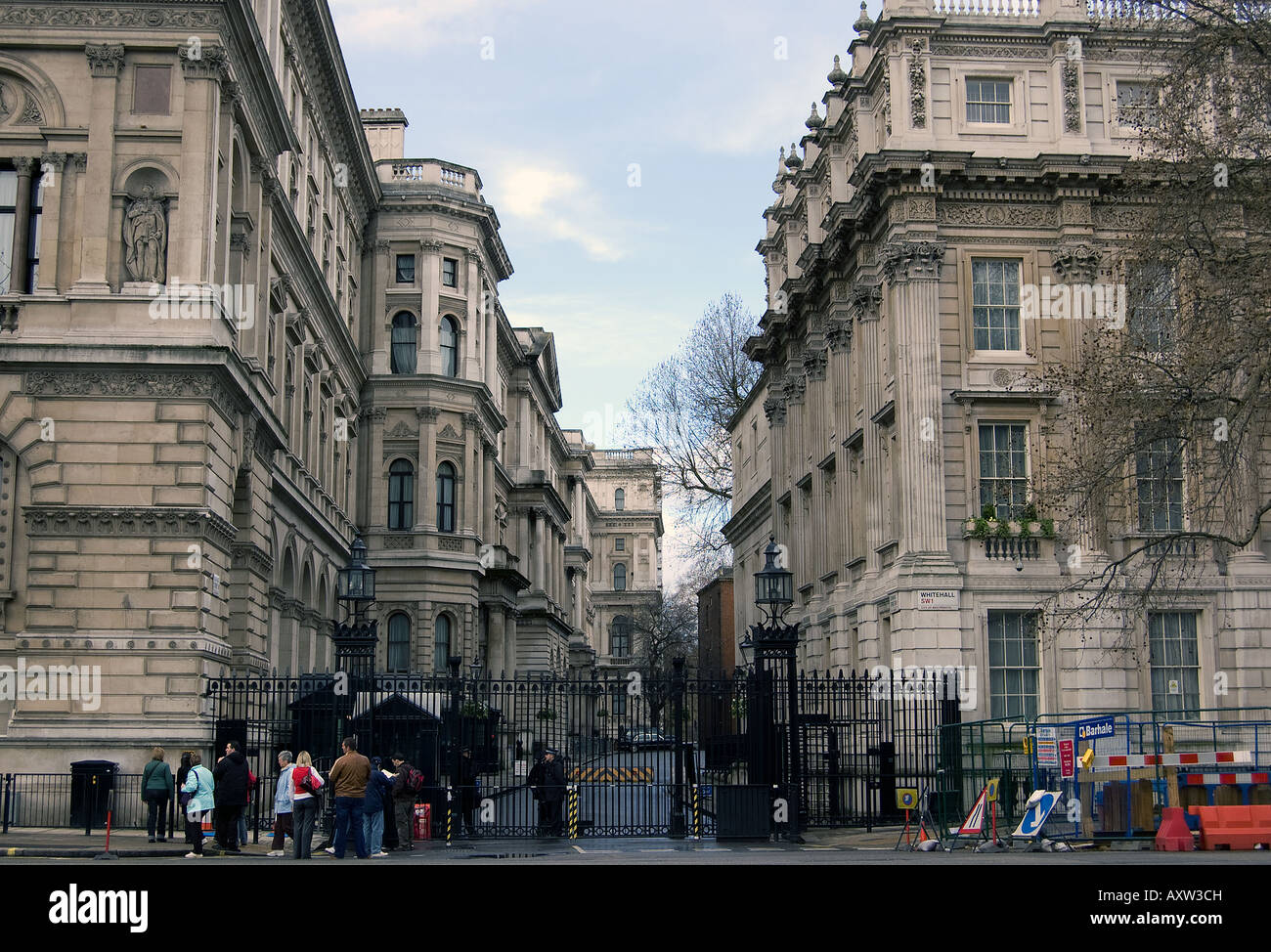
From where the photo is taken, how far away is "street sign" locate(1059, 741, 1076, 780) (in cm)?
1970

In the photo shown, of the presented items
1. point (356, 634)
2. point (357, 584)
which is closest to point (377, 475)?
point (357, 584)

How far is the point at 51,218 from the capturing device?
1072 inches

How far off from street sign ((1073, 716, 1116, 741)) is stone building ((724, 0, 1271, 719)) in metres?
9.20

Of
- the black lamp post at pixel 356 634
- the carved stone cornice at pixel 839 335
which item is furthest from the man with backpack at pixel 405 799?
the carved stone cornice at pixel 839 335

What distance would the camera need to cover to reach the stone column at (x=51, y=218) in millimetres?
27031

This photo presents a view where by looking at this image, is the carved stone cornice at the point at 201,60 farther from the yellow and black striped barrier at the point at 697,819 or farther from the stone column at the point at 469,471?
the stone column at the point at 469,471

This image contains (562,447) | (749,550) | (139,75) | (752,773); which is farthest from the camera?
(562,447)

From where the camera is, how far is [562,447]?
102 metres

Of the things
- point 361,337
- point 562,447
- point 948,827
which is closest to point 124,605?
point 948,827

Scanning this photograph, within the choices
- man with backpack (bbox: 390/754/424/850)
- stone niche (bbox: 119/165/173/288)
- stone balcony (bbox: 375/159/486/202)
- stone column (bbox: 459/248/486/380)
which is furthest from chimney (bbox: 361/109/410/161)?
man with backpack (bbox: 390/754/424/850)

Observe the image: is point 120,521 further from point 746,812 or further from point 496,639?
point 496,639

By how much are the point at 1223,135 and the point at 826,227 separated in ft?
55.1

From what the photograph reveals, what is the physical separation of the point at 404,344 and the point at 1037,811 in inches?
1736
